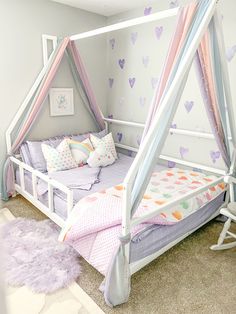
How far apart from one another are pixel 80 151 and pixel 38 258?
140 cm

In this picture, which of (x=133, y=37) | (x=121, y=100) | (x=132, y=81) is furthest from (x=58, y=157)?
(x=133, y=37)

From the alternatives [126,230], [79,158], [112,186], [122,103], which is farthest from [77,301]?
[122,103]

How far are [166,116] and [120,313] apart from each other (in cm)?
130

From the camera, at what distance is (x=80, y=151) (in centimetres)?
318

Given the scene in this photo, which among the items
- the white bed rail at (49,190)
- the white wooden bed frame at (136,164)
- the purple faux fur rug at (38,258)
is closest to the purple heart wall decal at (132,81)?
the white wooden bed frame at (136,164)

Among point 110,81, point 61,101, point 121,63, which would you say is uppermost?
point 121,63

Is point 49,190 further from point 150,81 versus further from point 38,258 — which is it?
point 150,81

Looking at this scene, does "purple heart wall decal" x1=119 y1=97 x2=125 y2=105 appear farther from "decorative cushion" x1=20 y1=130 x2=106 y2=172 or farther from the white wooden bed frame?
"decorative cushion" x1=20 y1=130 x2=106 y2=172

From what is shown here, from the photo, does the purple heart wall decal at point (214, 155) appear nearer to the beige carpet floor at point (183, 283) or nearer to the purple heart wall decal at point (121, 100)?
the beige carpet floor at point (183, 283)

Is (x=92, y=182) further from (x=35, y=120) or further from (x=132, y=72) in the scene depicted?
(x=132, y=72)

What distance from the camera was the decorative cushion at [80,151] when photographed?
10.3 ft

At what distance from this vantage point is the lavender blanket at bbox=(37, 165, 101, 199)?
2590 mm

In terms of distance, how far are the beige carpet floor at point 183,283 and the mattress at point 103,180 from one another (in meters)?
0.54

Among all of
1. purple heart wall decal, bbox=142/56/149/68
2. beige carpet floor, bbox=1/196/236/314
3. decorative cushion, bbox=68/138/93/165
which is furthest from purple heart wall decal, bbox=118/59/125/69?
beige carpet floor, bbox=1/196/236/314
